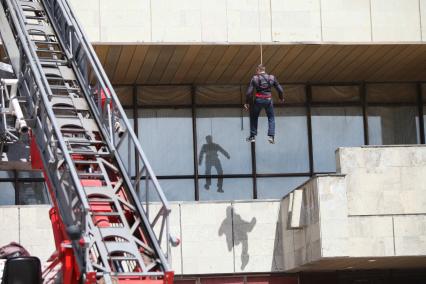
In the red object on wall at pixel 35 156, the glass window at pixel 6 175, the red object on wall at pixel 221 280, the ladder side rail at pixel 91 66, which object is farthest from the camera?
the glass window at pixel 6 175

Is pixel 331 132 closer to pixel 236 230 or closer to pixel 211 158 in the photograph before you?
pixel 211 158

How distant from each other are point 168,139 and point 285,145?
2.86 m

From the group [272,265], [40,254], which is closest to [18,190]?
[40,254]

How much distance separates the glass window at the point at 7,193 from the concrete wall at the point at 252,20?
4433 millimetres

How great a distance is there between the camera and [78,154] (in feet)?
54.1

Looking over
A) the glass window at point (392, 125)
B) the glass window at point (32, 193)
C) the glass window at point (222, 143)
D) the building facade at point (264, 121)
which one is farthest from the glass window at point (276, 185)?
the glass window at point (32, 193)

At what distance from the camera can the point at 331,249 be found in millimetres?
21203

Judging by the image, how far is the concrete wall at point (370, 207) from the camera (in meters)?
21.3

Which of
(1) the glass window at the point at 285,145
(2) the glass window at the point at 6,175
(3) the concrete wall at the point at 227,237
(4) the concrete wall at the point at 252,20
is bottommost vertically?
(3) the concrete wall at the point at 227,237

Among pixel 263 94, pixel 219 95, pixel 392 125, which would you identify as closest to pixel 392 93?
pixel 392 125

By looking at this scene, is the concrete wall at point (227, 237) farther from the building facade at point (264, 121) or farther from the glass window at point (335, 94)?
the glass window at point (335, 94)

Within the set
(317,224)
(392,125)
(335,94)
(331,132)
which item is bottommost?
(317,224)

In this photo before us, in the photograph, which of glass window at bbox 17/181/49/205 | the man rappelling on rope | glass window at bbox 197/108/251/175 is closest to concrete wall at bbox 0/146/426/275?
the man rappelling on rope

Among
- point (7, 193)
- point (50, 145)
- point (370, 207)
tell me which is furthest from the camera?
point (7, 193)
